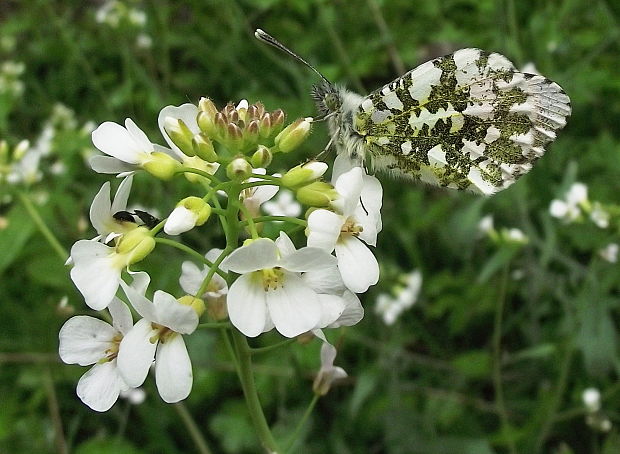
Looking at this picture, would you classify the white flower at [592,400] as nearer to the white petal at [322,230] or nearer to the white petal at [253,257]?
the white petal at [322,230]

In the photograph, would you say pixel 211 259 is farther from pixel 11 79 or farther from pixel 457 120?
pixel 11 79

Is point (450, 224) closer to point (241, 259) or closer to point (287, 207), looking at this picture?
point (287, 207)

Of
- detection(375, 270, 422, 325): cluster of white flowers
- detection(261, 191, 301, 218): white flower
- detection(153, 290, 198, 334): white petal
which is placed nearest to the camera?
detection(153, 290, 198, 334): white petal

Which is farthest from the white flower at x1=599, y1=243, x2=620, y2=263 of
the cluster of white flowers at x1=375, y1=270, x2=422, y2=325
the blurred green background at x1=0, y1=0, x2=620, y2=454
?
the cluster of white flowers at x1=375, y1=270, x2=422, y2=325

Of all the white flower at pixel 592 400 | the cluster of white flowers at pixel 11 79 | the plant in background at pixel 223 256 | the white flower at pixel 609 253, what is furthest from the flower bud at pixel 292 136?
the cluster of white flowers at pixel 11 79

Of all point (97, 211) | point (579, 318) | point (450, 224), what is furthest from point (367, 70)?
point (97, 211)

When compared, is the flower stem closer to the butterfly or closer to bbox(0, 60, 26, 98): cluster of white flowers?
the butterfly
